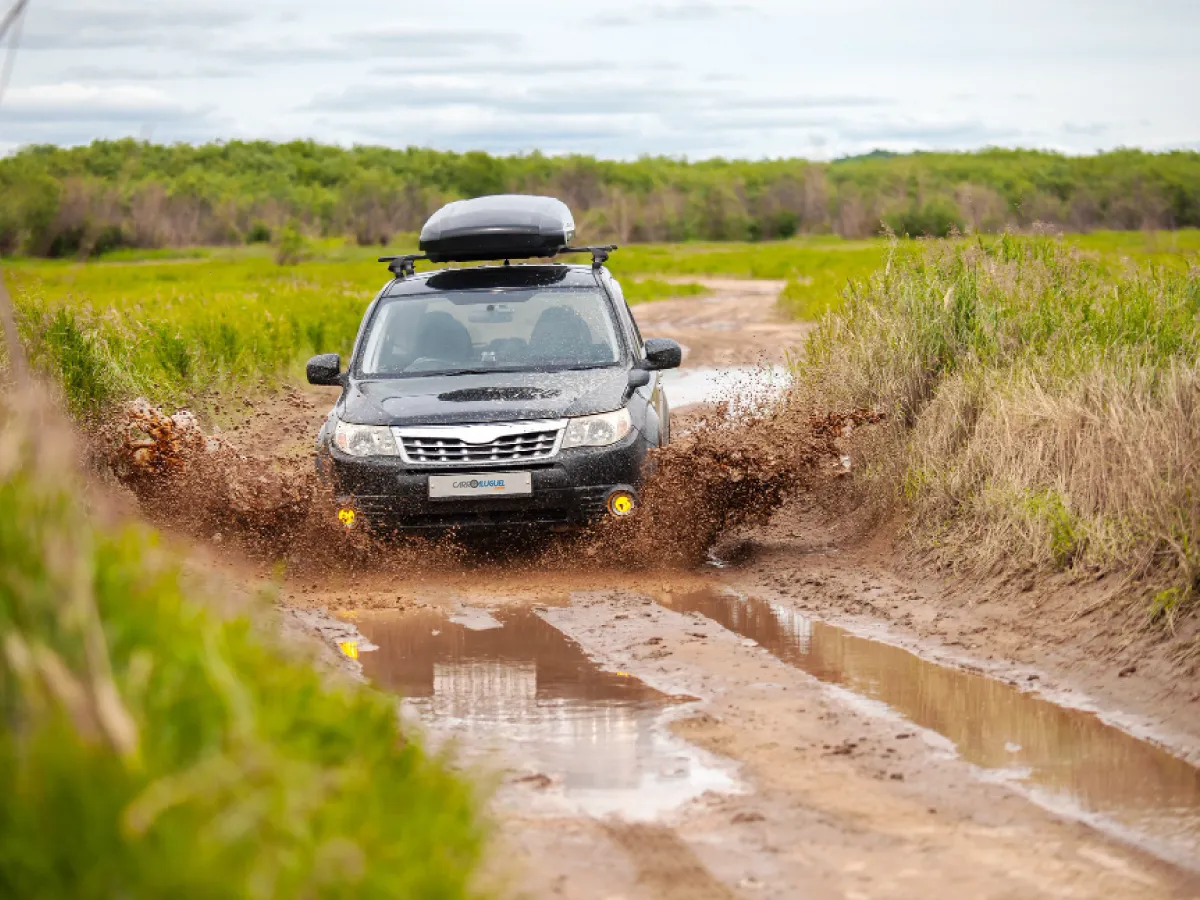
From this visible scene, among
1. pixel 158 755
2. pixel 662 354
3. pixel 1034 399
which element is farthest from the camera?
pixel 662 354

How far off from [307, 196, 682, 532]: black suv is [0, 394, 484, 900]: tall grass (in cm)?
614

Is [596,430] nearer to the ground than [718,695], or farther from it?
farther from it

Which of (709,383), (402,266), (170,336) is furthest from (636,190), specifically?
(402,266)

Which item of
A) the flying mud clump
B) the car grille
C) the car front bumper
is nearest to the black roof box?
the flying mud clump

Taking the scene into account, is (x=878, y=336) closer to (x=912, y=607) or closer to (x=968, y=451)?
(x=968, y=451)

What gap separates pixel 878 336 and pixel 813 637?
3.58 metres

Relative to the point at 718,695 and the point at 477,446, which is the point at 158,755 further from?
the point at 477,446

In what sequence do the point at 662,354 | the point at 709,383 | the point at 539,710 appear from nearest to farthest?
the point at 539,710 < the point at 662,354 < the point at 709,383

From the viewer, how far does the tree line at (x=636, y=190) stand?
257ft

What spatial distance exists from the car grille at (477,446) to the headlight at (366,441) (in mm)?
109

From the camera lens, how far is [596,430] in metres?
9.87

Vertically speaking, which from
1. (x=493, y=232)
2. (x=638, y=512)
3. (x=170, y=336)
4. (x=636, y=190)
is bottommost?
(x=638, y=512)

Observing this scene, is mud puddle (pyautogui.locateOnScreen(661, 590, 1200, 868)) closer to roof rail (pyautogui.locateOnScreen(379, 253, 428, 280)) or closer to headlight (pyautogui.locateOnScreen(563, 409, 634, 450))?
headlight (pyautogui.locateOnScreen(563, 409, 634, 450))

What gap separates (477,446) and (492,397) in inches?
17.9
